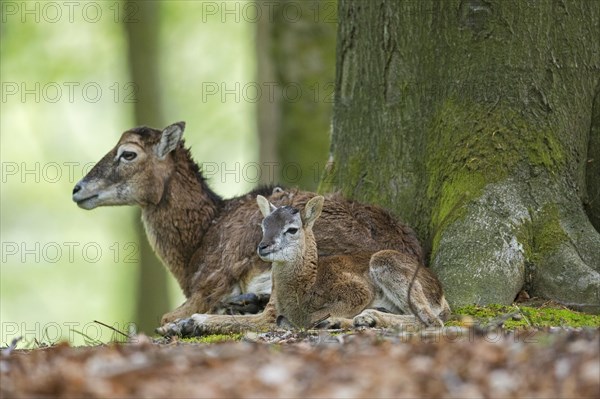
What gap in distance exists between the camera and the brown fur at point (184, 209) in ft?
29.2

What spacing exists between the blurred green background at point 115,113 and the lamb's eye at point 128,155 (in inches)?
155

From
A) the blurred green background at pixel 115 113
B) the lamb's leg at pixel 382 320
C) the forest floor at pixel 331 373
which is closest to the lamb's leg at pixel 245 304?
the lamb's leg at pixel 382 320

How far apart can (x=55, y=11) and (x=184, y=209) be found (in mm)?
12998

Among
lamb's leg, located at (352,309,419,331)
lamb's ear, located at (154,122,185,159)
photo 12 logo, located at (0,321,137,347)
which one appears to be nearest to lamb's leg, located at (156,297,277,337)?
photo 12 logo, located at (0,321,137,347)

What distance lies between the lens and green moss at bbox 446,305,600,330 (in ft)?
23.3

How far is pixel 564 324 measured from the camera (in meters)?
7.02

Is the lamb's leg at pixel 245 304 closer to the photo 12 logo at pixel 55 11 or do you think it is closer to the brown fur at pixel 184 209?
the brown fur at pixel 184 209

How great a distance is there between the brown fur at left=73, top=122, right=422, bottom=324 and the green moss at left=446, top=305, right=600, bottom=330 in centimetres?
182

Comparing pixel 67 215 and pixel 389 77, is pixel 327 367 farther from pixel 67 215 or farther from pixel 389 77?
pixel 67 215

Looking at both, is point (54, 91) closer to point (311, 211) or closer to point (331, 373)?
point (311, 211)

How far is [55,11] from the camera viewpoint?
21.3m

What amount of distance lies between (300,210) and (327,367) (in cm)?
405

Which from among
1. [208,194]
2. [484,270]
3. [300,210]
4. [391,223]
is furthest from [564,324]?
[208,194]

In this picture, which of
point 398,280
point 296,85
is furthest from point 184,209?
point 296,85
